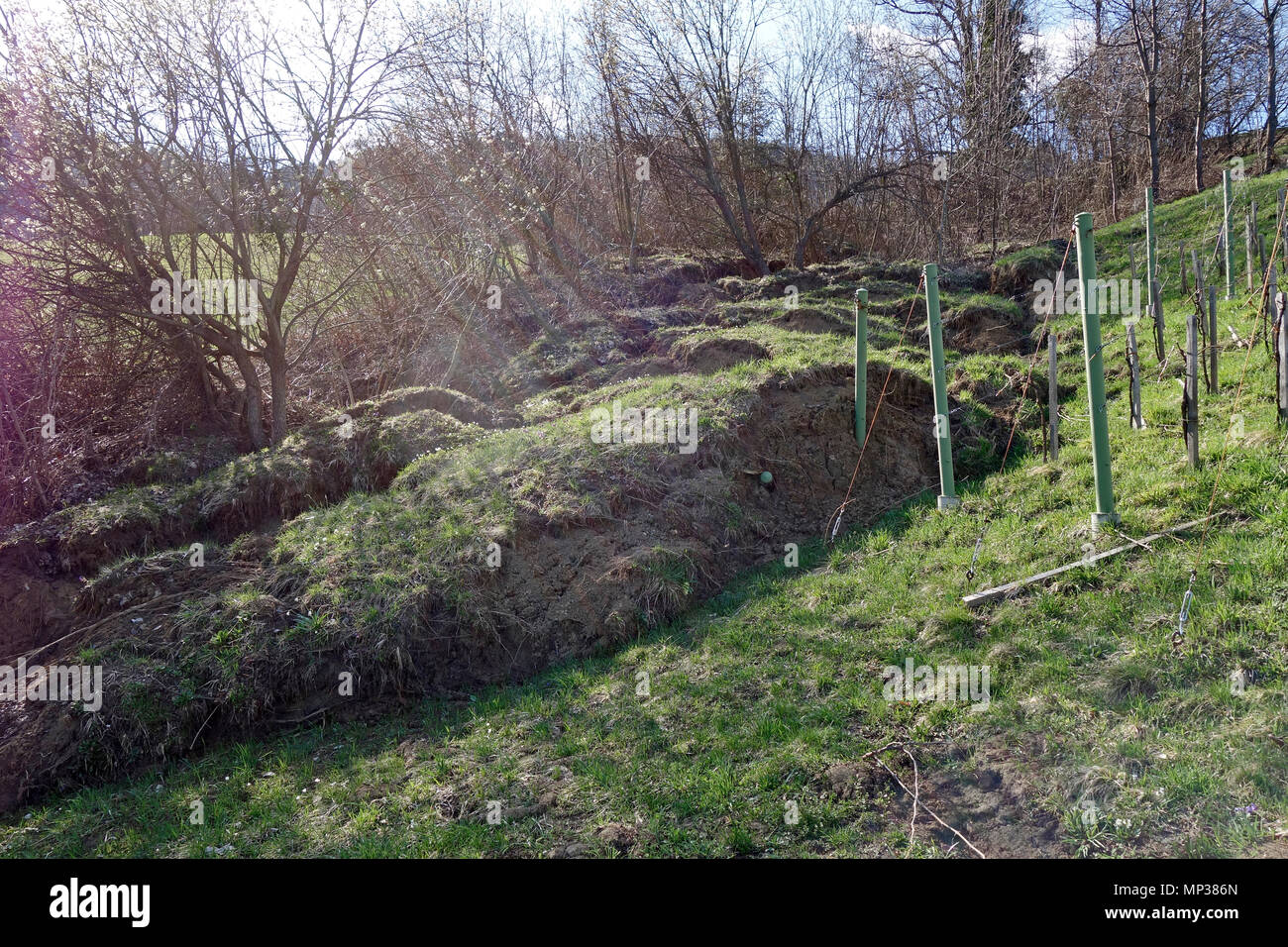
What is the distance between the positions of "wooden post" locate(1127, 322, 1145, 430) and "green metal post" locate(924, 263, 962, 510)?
141cm

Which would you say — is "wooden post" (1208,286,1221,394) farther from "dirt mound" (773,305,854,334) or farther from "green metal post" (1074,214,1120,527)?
"dirt mound" (773,305,854,334)

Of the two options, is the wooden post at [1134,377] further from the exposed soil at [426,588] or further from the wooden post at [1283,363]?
the exposed soil at [426,588]

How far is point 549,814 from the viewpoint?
4.27 m

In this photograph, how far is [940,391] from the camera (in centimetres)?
684

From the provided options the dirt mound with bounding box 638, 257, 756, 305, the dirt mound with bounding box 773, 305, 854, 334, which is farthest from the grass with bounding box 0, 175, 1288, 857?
the dirt mound with bounding box 638, 257, 756, 305

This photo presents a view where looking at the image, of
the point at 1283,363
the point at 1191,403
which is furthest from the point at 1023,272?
the point at 1191,403

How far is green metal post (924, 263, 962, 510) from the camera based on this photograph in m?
6.61

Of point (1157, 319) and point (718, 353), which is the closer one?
point (1157, 319)

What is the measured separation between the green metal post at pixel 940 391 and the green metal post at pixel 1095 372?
1.37 meters

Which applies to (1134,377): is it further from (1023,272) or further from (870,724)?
(1023,272)

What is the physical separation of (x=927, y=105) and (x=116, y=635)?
57.5 ft

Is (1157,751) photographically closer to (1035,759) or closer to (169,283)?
(1035,759)

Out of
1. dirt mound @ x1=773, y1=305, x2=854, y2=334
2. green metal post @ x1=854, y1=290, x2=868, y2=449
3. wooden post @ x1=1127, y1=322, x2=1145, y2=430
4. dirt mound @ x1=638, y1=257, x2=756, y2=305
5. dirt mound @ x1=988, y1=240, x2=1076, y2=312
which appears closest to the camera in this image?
wooden post @ x1=1127, y1=322, x2=1145, y2=430

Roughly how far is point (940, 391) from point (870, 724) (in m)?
3.41
